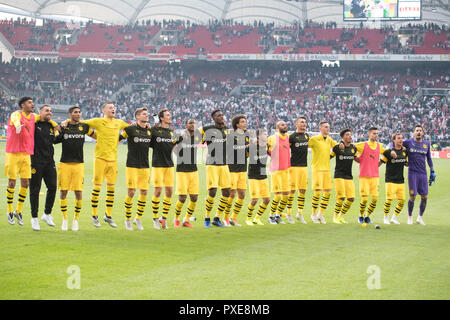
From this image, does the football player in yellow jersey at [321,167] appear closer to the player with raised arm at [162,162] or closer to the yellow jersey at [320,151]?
the yellow jersey at [320,151]

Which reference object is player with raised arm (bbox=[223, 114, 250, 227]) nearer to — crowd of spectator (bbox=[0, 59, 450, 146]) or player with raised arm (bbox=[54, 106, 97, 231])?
player with raised arm (bbox=[54, 106, 97, 231])

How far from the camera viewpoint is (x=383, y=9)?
169 ft

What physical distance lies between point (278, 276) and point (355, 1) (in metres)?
48.6

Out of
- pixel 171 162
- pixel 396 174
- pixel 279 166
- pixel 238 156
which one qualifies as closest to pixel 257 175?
pixel 279 166

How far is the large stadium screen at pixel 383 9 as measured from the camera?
168 ft

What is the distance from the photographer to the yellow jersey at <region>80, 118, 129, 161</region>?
443 inches

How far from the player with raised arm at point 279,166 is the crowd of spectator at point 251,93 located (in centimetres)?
3514

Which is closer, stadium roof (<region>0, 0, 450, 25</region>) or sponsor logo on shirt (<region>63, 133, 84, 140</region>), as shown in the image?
sponsor logo on shirt (<region>63, 133, 84, 140</region>)

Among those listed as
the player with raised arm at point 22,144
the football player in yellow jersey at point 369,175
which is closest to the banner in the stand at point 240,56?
the football player in yellow jersey at point 369,175

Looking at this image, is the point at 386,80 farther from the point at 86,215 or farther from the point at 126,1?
the point at 86,215

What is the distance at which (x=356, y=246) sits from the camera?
10289 mm

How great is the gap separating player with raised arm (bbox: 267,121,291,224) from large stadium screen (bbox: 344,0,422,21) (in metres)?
42.2

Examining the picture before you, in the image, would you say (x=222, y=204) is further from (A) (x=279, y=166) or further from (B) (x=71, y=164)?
(B) (x=71, y=164)

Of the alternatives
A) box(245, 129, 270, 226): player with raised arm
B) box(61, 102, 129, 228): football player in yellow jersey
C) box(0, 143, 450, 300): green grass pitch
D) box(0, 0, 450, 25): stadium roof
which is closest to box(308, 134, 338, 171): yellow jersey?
box(245, 129, 270, 226): player with raised arm
